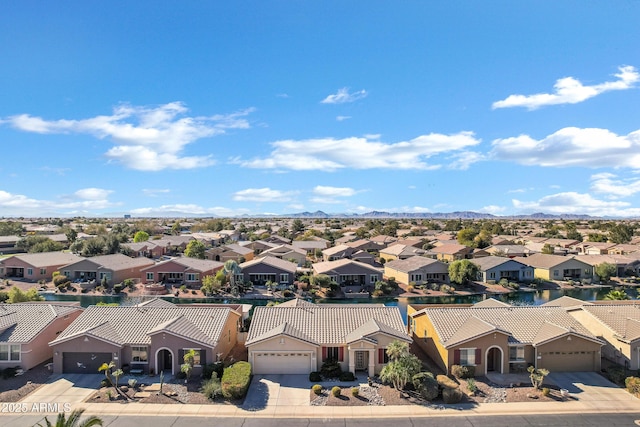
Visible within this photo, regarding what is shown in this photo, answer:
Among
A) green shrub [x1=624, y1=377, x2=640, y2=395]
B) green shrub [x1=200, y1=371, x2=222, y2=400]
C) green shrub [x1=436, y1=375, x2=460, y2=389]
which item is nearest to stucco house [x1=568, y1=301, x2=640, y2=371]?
green shrub [x1=624, y1=377, x2=640, y2=395]

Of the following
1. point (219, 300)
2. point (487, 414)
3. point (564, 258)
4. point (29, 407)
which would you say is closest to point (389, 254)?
point (564, 258)

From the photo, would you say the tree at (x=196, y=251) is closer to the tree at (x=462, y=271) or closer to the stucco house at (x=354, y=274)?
the stucco house at (x=354, y=274)

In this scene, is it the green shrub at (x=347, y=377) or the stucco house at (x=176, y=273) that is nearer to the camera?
the green shrub at (x=347, y=377)

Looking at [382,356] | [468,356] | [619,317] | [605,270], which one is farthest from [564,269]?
[382,356]

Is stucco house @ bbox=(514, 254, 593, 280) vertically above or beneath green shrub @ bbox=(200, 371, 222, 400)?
above

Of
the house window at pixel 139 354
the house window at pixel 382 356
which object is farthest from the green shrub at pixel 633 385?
the house window at pixel 139 354

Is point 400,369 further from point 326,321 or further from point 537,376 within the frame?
point 537,376

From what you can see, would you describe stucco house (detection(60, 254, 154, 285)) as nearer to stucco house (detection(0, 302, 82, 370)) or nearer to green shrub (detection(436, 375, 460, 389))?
stucco house (detection(0, 302, 82, 370))
